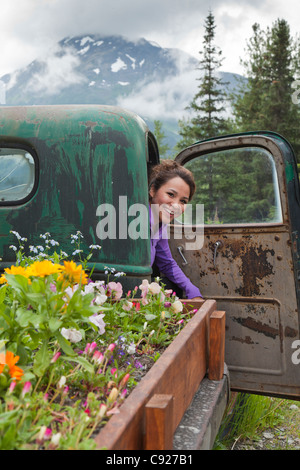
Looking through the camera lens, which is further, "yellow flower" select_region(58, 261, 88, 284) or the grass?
the grass

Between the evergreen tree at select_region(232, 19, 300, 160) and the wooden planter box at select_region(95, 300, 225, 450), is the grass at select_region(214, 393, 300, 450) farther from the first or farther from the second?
the evergreen tree at select_region(232, 19, 300, 160)

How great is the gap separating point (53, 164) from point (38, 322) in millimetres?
1341

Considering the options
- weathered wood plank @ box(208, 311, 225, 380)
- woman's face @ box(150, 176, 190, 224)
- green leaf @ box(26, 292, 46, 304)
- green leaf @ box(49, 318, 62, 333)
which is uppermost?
woman's face @ box(150, 176, 190, 224)

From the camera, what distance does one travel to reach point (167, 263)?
294 centimetres

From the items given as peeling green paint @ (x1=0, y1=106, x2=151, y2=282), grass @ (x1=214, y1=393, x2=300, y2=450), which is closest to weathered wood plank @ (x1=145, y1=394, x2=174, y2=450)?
peeling green paint @ (x1=0, y1=106, x2=151, y2=282)

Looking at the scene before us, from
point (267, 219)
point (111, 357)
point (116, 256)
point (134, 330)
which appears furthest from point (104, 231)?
point (267, 219)

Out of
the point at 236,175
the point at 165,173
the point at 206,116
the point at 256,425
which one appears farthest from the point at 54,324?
the point at 206,116

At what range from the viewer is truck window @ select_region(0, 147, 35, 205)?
2467 mm

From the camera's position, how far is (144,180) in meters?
2.48

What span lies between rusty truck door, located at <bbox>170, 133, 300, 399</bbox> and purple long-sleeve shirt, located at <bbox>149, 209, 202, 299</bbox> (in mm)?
120

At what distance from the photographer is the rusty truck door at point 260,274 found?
275 centimetres

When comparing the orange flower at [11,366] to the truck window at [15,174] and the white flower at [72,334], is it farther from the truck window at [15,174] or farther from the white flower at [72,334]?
the truck window at [15,174]

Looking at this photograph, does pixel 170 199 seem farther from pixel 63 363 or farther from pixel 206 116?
pixel 206 116

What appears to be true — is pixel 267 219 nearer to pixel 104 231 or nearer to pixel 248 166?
pixel 248 166
